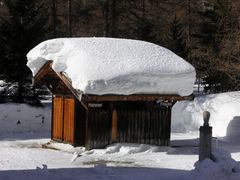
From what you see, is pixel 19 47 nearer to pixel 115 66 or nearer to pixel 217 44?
pixel 115 66

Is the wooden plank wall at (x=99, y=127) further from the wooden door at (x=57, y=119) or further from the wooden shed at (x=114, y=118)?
the wooden door at (x=57, y=119)

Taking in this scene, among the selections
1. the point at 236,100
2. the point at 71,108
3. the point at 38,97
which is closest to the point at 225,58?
the point at 236,100

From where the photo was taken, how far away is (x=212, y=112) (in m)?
22.1

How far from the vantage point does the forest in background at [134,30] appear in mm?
23750

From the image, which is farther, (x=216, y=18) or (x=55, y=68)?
(x=216, y=18)

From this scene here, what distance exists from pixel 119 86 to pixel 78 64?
1.46 metres

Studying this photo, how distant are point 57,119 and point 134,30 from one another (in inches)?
862

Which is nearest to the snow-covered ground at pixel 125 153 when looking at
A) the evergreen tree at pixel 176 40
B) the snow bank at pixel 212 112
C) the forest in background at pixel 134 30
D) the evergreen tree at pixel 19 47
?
the snow bank at pixel 212 112

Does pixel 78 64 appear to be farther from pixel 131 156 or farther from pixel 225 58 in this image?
pixel 225 58

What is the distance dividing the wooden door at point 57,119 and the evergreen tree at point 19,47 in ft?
17.5

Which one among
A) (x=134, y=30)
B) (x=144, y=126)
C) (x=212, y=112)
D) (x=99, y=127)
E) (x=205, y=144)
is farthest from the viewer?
(x=134, y=30)

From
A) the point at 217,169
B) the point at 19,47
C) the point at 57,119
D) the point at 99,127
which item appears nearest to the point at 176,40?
the point at 19,47

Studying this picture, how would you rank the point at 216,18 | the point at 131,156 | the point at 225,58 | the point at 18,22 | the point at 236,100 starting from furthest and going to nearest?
the point at 216,18, the point at 225,58, the point at 18,22, the point at 236,100, the point at 131,156

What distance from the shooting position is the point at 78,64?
15805 millimetres
